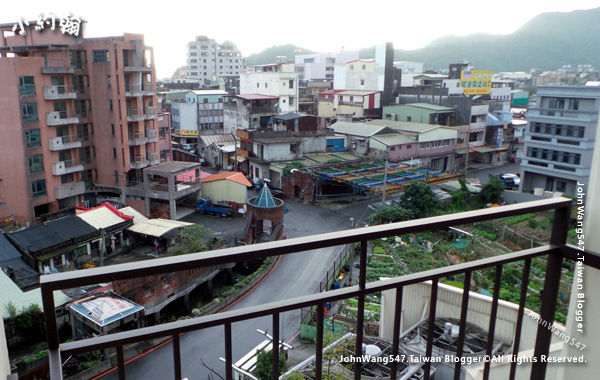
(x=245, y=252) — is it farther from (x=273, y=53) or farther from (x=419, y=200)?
(x=273, y=53)

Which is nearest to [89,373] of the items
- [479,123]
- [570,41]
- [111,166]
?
[111,166]

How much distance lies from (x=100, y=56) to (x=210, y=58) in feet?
98.1

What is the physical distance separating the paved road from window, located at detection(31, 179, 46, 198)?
11.1ft

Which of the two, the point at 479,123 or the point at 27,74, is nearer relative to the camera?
the point at 27,74

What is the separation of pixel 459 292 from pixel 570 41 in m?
44.5

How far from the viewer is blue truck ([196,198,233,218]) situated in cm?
1177

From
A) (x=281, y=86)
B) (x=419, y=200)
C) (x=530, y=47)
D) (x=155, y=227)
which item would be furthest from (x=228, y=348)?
(x=530, y=47)

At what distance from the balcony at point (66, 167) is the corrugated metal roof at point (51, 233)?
2920 millimetres

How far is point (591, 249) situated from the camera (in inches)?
45.0

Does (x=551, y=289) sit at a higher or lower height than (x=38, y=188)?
higher

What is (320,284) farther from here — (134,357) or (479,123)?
(479,123)

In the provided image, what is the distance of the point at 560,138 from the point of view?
37.7 feet

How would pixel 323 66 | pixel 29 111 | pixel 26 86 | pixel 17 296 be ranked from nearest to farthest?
pixel 17 296, pixel 26 86, pixel 29 111, pixel 323 66

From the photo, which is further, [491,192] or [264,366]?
[491,192]
